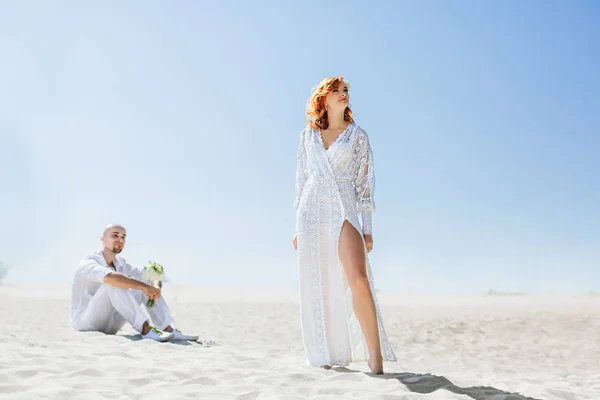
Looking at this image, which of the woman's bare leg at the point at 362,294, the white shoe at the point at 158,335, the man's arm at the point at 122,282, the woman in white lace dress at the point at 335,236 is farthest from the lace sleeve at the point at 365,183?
the man's arm at the point at 122,282

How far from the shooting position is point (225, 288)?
952 inches

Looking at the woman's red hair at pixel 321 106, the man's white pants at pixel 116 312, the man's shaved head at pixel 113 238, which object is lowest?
the man's white pants at pixel 116 312

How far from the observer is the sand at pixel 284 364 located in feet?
12.8

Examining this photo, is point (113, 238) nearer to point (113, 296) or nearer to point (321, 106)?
point (113, 296)

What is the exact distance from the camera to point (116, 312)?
6.91m

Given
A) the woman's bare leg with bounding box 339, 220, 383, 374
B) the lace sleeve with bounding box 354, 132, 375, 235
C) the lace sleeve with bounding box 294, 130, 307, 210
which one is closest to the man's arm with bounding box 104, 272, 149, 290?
the lace sleeve with bounding box 294, 130, 307, 210

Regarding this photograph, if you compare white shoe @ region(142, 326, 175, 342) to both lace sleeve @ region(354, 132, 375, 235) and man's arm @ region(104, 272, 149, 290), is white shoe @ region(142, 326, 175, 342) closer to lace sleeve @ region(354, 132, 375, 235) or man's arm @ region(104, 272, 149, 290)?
man's arm @ region(104, 272, 149, 290)

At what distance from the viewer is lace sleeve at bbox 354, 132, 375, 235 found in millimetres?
4992

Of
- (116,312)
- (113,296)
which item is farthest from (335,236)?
(116,312)

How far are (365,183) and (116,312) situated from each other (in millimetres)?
3572

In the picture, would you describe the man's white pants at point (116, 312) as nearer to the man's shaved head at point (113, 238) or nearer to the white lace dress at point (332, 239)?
the man's shaved head at point (113, 238)

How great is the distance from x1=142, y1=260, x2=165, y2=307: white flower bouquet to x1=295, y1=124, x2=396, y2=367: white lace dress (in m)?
2.44

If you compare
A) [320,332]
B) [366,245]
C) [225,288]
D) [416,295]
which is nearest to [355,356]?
[320,332]

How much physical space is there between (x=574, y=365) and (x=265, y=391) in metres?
6.16
